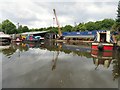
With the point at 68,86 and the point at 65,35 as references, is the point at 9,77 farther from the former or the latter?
the point at 65,35

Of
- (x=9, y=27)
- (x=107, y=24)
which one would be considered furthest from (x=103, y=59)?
(x=9, y=27)

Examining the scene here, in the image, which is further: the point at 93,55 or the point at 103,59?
the point at 93,55

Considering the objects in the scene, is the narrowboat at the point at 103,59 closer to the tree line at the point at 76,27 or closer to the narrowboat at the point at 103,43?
the narrowboat at the point at 103,43

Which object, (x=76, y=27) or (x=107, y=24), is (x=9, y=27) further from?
(x=107, y=24)

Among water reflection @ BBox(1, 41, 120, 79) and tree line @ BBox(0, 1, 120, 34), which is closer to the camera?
water reflection @ BBox(1, 41, 120, 79)

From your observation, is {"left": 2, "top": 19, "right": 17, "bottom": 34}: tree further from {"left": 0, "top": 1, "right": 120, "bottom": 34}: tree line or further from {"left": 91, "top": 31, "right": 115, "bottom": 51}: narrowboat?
{"left": 91, "top": 31, "right": 115, "bottom": 51}: narrowboat

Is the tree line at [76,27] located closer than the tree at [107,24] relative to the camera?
Yes

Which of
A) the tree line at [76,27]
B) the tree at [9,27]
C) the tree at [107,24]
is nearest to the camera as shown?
the tree line at [76,27]

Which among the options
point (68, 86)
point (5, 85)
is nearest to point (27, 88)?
point (5, 85)

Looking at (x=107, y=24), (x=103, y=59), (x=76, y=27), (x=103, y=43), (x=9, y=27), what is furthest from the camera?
(x=9, y=27)

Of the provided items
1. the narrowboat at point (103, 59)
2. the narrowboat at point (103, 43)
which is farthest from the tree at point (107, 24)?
the narrowboat at point (103, 59)

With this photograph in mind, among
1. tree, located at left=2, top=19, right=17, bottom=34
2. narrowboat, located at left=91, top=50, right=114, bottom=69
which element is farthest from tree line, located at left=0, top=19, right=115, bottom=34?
narrowboat, located at left=91, top=50, right=114, bottom=69

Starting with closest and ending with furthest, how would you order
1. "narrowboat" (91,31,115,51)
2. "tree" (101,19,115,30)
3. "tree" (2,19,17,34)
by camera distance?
"narrowboat" (91,31,115,51)
"tree" (101,19,115,30)
"tree" (2,19,17,34)

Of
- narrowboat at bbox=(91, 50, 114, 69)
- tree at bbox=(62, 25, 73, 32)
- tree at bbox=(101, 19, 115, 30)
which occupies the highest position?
tree at bbox=(101, 19, 115, 30)
